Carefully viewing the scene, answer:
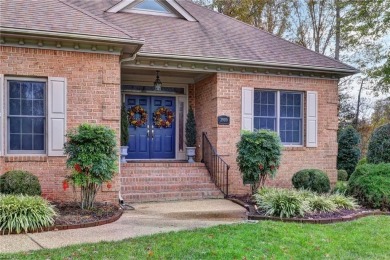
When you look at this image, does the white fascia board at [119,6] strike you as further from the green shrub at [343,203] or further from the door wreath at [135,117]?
the green shrub at [343,203]

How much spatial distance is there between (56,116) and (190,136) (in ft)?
15.1

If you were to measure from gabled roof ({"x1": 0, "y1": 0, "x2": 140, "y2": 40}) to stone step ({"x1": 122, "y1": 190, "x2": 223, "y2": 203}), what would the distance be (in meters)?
3.75

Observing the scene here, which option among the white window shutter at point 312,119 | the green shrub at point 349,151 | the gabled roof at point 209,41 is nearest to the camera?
the gabled roof at point 209,41

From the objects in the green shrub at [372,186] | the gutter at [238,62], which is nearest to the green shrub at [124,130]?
the gutter at [238,62]

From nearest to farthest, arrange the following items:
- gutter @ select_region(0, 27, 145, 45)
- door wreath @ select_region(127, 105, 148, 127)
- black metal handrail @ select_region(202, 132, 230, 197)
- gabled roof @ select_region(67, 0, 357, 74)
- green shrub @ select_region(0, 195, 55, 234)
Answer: green shrub @ select_region(0, 195, 55, 234) → gutter @ select_region(0, 27, 145, 45) → black metal handrail @ select_region(202, 132, 230, 197) → gabled roof @ select_region(67, 0, 357, 74) → door wreath @ select_region(127, 105, 148, 127)

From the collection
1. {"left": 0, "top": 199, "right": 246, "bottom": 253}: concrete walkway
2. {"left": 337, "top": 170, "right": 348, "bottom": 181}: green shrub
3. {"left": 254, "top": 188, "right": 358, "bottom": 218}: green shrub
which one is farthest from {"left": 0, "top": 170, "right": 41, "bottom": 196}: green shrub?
{"left": 337, "top": 170, "right": 348, "bottom": 181}: green shrub

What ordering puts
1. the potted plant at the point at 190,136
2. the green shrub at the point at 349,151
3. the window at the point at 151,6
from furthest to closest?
the green shrub at the point at 349,151 → the window at the point at 151,6 → the potted plant at the point at 190,136

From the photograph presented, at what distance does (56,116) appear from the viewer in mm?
8531

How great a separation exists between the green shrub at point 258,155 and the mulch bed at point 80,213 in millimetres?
3280

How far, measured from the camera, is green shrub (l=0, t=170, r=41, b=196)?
288 inches

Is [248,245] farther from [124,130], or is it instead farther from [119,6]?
[119,6]

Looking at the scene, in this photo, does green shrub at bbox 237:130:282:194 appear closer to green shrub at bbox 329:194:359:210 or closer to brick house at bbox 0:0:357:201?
brick house at bbox 0:0:357:201

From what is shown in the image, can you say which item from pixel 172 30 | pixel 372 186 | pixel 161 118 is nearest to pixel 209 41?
pixel 172 30

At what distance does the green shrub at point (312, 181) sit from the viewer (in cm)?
994
